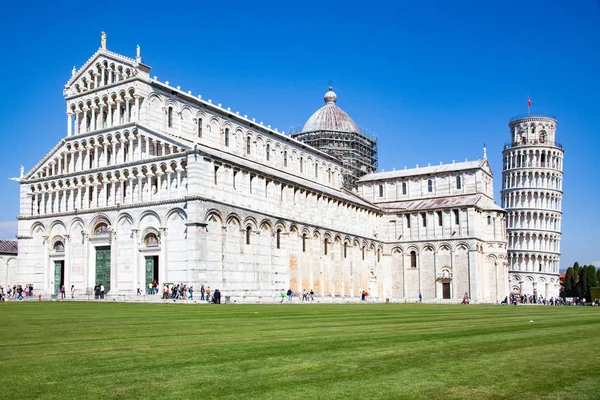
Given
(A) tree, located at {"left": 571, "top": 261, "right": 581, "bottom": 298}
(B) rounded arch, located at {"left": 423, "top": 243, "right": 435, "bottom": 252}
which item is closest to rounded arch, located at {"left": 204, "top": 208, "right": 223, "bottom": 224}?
(B) rounded arch, located at {"left": 423, "top": 243, "right": 435, "bottom": 252}

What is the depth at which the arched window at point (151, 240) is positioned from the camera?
5013cm

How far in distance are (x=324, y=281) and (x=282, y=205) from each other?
1054 cm

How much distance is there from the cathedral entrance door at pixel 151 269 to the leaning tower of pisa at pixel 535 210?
70.5 metres

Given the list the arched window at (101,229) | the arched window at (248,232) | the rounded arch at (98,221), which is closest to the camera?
the arched window at (248,232)

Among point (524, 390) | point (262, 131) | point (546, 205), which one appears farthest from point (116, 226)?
point (546, 205)

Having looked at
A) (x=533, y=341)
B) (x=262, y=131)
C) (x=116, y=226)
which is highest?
(x=262, y=131)

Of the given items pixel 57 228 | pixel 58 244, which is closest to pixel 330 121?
pixel 57 228

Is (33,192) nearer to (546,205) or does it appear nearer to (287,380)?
(287,380)

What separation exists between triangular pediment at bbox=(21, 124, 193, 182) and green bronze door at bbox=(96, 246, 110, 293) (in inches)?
291

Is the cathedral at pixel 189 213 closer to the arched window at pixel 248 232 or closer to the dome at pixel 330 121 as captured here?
the arched window at pixel 248 232

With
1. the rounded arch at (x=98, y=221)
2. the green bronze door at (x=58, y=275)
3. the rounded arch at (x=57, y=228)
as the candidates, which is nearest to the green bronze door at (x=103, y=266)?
the rounded arch at (x=98, y=221)

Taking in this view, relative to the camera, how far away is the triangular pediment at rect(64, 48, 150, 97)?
174ft

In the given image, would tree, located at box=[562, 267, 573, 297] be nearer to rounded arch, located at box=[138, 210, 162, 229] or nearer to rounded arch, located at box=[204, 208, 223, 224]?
rounded arch, located at box=[204, 208, 223, 224]

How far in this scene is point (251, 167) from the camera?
5397 centimetres
